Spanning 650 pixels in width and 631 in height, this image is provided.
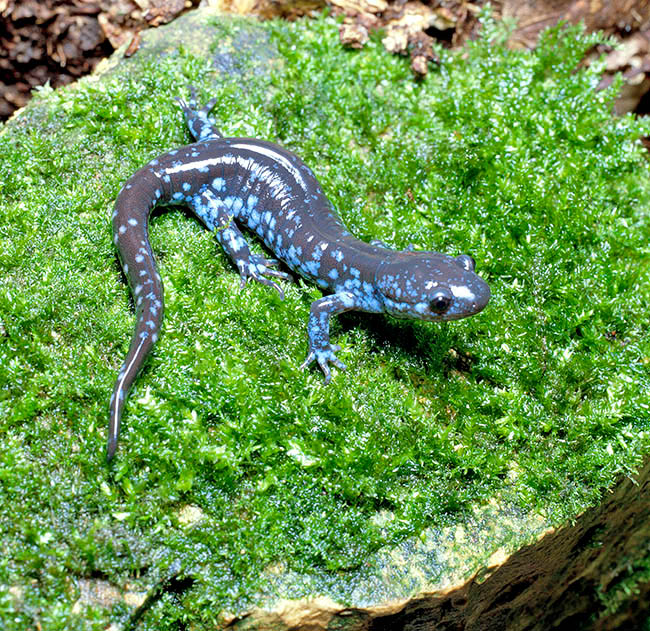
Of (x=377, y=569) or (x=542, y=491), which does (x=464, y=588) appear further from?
(x=542, y=491)

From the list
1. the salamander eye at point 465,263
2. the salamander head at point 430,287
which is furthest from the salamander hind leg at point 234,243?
the salamander eye at point 465,263

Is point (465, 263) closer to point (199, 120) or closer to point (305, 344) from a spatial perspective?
point (305, 344)

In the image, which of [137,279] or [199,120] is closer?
[137,279]

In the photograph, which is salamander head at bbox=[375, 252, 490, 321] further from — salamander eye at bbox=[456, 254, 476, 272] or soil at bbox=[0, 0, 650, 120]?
soil at bbox=[0, 0, 650, 120]

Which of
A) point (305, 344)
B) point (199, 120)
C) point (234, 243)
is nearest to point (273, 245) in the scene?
point (234, 243)

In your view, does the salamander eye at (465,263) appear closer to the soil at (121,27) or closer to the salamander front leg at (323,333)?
the salamander front leg at (323,333)

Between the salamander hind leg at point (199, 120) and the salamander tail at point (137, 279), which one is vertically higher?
the salamander hind leg at point (199, 120)

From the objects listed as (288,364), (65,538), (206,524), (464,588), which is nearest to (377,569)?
(464,588)
